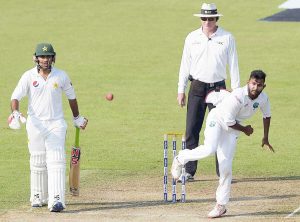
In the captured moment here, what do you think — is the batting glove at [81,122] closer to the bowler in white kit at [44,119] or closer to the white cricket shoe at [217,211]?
the bowler in white kit at [44,119]

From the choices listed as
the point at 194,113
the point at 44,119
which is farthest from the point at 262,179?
the point at 44,119

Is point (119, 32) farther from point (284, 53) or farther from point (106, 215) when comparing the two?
point (106, 215)

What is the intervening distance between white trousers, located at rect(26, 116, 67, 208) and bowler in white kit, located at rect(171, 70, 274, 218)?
5.45 ft

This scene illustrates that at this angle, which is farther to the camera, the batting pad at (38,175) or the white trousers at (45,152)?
the batting pad at (38,175)

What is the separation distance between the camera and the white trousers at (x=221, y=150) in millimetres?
14117

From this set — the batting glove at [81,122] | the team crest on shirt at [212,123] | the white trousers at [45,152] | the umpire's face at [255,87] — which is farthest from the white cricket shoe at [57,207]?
the umpire's face at [255,87]

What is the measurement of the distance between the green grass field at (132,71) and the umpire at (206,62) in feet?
4.22

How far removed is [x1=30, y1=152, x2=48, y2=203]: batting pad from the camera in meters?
14.7

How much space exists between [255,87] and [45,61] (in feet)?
8.93

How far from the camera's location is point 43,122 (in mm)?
14641

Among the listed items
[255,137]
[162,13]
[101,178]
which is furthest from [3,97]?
[162,13]

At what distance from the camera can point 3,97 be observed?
79.6 feet

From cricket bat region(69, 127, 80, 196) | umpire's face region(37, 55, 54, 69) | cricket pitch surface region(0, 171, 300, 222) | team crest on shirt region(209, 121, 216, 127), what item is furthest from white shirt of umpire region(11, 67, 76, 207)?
team crest on shirt region(209, 121, 216, 127)

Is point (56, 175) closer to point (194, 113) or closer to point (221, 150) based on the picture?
point (221, 150)
